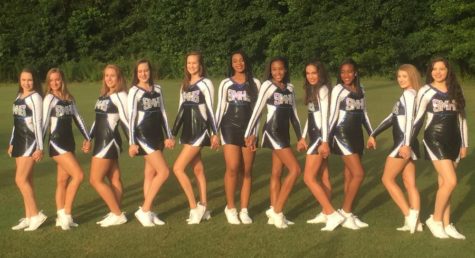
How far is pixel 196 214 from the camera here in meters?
7.40

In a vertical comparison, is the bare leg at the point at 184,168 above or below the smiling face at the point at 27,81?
below

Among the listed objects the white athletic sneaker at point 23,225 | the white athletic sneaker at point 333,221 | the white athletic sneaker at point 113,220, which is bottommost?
the white athletic sneaker at point 333,221

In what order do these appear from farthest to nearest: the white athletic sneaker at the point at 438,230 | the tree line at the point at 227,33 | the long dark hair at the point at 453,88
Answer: the tree line at the point at 227,33
the white athletic sneaker at the point at 438,230
the long dark hair at the point at 453,88

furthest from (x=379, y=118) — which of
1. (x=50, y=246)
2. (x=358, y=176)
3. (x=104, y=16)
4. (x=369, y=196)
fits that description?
(x=104, y=16)

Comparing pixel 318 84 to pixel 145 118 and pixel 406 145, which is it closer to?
pixel 406 145

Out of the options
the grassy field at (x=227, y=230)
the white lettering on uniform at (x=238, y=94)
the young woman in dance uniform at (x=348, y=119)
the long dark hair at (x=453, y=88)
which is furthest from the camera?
the white lettering on uniform at (x=238, y=94)

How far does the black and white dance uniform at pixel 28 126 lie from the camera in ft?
22.8

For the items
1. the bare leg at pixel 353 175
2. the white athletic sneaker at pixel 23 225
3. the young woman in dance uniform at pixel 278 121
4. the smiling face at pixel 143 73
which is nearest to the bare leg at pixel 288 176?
the young woman in dance uniform at pixel 278 121

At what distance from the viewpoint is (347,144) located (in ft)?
23.4

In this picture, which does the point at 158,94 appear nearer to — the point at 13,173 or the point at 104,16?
the point at 13,173

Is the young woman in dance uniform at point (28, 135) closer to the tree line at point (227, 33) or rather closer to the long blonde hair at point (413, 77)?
the long blonde hair at point (413, 77)

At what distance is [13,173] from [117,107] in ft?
13.9

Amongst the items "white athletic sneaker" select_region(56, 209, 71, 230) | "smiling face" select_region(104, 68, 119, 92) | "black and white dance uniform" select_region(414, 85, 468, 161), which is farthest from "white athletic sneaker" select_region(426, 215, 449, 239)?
"white athletic sneaker" select_region(56, 209, 71, 230)

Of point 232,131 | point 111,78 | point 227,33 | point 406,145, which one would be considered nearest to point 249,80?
point 232,131
